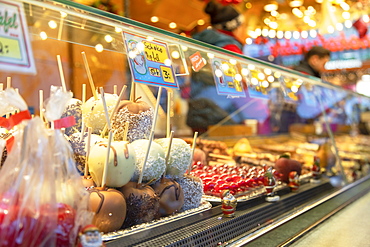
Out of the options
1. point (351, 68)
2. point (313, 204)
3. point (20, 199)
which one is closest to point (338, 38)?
point (351, 68)

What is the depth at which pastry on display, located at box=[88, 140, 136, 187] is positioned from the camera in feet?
3.50

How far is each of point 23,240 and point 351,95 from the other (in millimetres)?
3265

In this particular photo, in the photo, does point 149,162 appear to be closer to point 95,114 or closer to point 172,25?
point 95,114

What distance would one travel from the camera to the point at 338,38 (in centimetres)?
912

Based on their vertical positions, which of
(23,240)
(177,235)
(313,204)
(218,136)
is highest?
(218,136)

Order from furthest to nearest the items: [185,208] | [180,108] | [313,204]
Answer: [313,204]
[180,108]
[185,208]

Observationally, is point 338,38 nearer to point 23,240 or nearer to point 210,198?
point 210,198

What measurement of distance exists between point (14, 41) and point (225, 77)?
1011mm

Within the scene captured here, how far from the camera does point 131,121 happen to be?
1.28m

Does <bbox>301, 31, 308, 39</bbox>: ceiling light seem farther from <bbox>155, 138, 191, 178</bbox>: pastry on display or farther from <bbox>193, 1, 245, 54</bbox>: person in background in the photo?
<bbox>155, 138, 191, 178</bbox>: pastry on display

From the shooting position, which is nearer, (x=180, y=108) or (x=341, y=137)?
(x=180, y=108)

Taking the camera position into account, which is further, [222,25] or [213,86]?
[222,25]

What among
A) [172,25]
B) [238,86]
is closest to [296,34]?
[172,25]

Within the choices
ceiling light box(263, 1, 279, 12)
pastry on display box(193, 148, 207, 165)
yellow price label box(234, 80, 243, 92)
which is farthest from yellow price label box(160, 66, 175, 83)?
ceiling light box(263, 1, 279, 12)
